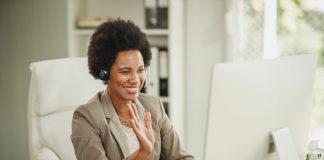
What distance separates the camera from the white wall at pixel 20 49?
9.54 feet

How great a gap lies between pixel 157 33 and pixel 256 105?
1.42m

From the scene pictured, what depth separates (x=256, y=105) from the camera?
52.2 inches

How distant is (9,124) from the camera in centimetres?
323

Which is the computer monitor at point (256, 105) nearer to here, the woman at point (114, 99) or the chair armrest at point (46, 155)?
the woman at point (114, 99)

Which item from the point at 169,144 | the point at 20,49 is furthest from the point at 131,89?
the point at 20,49

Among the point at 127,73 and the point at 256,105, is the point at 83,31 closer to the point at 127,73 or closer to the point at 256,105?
the point at 127,73

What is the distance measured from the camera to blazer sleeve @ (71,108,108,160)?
4.66 feet

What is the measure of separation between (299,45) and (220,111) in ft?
A: 5.47

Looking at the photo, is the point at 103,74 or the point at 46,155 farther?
the point at 46,155

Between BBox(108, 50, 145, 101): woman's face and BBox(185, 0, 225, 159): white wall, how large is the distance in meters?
1.43

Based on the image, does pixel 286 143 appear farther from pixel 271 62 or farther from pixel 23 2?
pixel 23 2

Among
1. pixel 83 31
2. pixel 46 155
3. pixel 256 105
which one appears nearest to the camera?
pixel 256 105

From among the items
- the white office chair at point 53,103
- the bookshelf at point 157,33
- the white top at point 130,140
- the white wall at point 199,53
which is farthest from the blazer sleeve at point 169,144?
the white wall at point 199,53

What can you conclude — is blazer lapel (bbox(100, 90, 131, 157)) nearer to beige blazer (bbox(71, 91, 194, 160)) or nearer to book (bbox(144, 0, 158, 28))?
beige blazer (bbox(71, 91, 194, 160))
